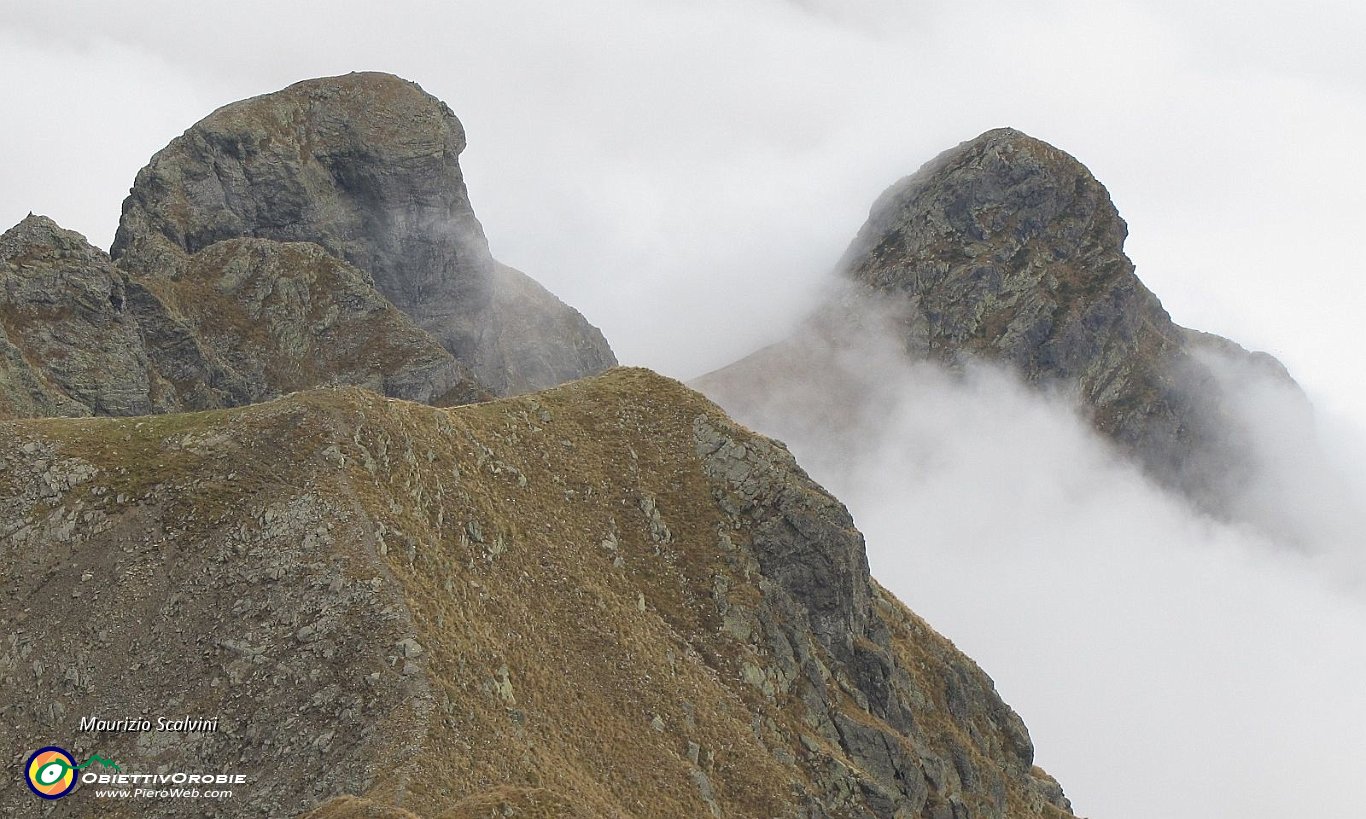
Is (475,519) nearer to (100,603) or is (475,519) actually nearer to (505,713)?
(505,713)

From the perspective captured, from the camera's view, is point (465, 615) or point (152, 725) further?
point (465, 615)

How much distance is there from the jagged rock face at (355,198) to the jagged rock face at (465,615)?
9146 cm

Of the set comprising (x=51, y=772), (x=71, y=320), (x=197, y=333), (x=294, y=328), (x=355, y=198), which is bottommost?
(x=51, y=772)

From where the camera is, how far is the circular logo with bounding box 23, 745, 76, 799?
43.3 m

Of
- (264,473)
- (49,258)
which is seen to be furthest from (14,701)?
(49,258)

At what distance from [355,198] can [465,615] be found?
128 metres

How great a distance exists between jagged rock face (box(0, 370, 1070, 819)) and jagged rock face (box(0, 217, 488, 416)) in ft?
137

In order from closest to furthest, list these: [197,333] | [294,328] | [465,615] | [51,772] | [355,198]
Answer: [51,772] < [465,615] < [197,333] < [294,328] < [355,198]

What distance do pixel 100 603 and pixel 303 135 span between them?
128 m

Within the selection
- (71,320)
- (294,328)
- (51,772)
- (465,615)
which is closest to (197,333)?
(294,328)

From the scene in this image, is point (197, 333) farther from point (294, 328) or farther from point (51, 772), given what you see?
point (51, 772)

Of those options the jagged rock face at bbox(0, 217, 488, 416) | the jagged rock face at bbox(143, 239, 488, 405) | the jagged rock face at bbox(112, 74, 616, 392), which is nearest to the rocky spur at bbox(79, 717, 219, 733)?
the jagged rock face at bbox(0, 217, 488, 416)

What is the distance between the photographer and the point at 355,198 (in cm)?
16800

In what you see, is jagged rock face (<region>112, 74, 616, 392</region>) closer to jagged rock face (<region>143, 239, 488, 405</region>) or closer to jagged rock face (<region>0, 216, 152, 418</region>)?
jagged rock face (<region>143, 239, 488, 405</region>)
